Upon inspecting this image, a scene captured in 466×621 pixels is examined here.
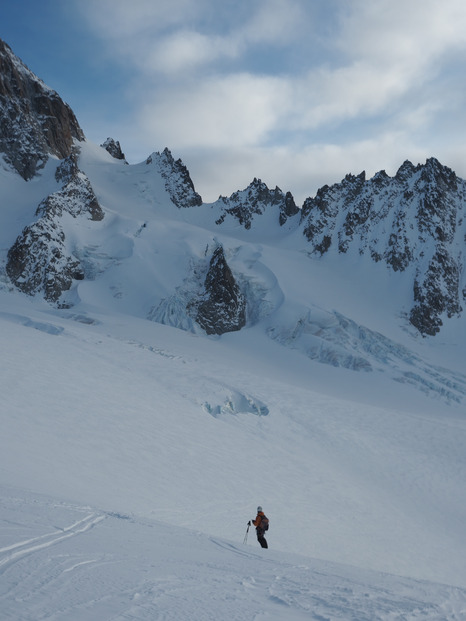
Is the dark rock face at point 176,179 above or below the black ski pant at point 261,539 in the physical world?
above

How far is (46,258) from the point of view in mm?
66062

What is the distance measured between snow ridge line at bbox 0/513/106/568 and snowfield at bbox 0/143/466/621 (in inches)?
2.2

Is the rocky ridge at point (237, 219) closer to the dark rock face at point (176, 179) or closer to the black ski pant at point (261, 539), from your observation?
the dark rock face at point (176, 179)

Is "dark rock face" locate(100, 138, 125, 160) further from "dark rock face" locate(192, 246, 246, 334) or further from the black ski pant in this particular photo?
the black ski pant

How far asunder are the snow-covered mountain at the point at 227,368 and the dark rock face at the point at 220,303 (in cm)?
26

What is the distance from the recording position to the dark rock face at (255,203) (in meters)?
106

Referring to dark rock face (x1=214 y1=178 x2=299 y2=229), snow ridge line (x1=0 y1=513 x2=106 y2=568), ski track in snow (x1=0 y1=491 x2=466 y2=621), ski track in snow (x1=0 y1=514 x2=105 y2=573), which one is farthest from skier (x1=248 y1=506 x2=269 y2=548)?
dark rock face (x1=214 y1=178 x2=299 y2=229)

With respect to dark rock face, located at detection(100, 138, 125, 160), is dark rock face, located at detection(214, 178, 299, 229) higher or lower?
lower

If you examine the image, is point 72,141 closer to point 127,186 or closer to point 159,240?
point 127,186

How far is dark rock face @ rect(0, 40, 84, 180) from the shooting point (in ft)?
281

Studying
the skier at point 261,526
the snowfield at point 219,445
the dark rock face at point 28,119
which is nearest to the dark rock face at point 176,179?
the dark rock face at point 28,119

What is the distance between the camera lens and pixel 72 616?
5.43m

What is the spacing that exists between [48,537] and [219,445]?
1843cm

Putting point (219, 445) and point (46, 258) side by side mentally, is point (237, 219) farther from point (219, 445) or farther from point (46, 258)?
point (219, 445)
